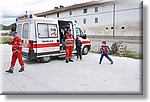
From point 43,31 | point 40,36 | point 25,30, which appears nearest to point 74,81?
point 40,36

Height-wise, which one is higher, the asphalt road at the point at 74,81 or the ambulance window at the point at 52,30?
the ambulance window at the point at 52,30

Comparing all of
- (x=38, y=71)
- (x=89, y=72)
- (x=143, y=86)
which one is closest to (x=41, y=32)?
(x=38, y=71)

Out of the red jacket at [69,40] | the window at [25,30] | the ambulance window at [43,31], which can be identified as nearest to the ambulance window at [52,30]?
the ambulance window at [43,31]

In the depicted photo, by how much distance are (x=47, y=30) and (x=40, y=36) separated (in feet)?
1.25

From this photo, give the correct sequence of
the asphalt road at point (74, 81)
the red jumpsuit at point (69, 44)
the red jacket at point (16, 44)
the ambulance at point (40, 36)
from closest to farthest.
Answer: the asphalt road at point (74, 81) → the red jacket at point (16, 44) → the ambulance at point (40, 36) → the red jumpsuit at point (69, 44)

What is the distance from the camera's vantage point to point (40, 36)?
6.51 metres

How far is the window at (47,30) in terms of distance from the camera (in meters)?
6.54

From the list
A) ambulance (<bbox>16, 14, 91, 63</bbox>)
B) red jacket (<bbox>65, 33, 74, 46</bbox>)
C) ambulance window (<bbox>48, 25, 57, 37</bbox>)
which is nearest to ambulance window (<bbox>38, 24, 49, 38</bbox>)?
ambulance (<bbox>16, 14, 91, 63</bbox>)

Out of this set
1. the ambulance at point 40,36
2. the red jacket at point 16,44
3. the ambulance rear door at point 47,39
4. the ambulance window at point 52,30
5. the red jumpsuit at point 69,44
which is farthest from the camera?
the red jumpsuit at point 69,44

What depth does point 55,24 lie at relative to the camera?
7008mm

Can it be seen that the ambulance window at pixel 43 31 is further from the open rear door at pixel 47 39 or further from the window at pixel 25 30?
the window at pixel 25 30

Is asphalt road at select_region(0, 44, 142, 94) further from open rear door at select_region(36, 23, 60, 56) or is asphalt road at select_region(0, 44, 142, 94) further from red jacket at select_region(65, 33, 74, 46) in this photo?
red jacket at select_region(65, 33, 74, 46)

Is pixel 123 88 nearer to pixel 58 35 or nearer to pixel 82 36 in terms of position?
pixel 58 35

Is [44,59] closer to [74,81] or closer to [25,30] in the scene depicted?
[25,30]
